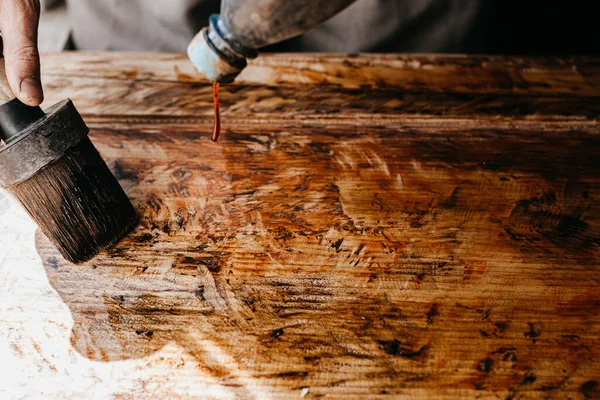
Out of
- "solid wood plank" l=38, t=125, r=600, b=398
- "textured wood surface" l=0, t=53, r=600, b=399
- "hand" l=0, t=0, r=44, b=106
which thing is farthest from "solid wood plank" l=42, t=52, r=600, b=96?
"hand" l=0, t=0, r=44, b=106

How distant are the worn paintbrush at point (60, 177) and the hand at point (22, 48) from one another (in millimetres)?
27

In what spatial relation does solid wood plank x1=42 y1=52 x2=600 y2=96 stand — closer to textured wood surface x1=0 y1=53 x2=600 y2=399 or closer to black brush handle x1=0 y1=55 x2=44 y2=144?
textured wood surface x1=0 y1=53 x2=600 y2=399

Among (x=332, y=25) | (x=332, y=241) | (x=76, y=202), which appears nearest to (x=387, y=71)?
(x=332, y=25)

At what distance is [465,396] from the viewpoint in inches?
31.2

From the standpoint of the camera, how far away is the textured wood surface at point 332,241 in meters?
0.84

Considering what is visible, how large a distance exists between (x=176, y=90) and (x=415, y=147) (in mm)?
786

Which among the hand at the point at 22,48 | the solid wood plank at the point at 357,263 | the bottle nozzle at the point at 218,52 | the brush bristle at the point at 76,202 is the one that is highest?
the hand at the point at 22,48

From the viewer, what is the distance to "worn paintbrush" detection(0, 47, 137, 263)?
89 cm

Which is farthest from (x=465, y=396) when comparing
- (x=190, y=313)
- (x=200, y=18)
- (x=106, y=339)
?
(x=200, y=18)

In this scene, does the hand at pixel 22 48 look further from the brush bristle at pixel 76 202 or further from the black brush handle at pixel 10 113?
the brush bristle at pixel 76 202

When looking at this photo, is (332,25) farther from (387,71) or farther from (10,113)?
(10,113)

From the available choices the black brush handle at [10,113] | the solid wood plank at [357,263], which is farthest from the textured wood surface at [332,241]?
the black brush handle at [10,113]

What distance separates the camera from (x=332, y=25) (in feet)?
5.82

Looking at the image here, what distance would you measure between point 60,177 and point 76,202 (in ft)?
0.20
